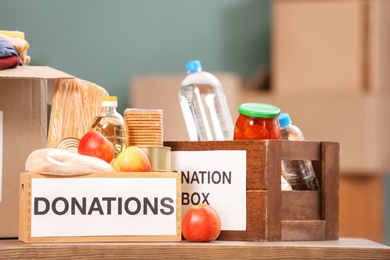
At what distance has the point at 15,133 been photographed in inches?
59.8

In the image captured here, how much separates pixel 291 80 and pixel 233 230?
2.81m

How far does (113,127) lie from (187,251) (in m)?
0.26

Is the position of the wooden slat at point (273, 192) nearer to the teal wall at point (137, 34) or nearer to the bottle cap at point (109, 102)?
the bottle cap at point (109, 102)

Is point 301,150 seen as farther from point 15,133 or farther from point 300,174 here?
point 15,133

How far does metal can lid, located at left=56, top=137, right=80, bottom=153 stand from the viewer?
4.93 ft

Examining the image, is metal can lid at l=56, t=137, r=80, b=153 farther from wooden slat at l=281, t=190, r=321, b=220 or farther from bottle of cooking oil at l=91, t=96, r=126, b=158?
wooden slat at l=281, t=190, r=321, b=220

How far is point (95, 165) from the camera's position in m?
1.41

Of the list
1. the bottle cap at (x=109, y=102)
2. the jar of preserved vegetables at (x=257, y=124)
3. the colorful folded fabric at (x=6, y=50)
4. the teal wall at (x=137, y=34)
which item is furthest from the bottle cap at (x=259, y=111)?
the teal wall at (x=137, y=34)

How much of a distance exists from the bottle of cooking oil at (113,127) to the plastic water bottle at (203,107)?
20cm

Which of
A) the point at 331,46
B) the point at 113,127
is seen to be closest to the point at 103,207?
the point at 113,127

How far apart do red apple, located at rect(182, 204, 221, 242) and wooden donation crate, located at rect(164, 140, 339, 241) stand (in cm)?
7

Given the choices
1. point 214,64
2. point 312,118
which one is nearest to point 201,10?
point 214,64

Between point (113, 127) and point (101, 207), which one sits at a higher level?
point (113, 127)

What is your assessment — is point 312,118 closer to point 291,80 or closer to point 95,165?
point 291,80
